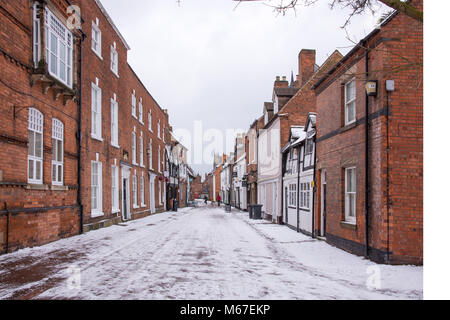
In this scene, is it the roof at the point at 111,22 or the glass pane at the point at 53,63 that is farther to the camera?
the roof at the point at 111,22

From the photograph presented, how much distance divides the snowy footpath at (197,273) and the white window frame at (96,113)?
21.1ft

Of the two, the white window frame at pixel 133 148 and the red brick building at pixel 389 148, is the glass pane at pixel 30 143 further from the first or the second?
the white window frame at pixel 133 148

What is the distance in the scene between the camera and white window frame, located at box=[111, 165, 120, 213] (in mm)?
19953

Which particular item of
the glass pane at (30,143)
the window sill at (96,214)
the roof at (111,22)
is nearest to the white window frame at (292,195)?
the window sill at (96,214)

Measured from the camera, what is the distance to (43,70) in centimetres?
1136

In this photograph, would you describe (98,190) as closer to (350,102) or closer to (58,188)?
(58,188)

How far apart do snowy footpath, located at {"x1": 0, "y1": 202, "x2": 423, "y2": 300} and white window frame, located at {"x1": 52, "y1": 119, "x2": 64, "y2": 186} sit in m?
2.36

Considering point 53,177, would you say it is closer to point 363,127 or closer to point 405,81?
point 363,127

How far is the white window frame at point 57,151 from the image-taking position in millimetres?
13065

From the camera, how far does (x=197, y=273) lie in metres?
7.94

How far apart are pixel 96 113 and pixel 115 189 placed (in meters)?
4.50

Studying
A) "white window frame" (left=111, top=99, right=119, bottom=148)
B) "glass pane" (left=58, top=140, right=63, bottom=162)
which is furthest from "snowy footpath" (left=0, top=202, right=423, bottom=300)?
"white window frame" (left=111, top=99, right=119, bottom=148)

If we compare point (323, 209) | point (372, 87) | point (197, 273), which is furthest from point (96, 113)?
point (372, 87)

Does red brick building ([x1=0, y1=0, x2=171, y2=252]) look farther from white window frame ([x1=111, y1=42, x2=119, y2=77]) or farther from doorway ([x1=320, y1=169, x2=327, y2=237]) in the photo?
doorway ([x1=320, y1=169, x2=327, y2=237])
